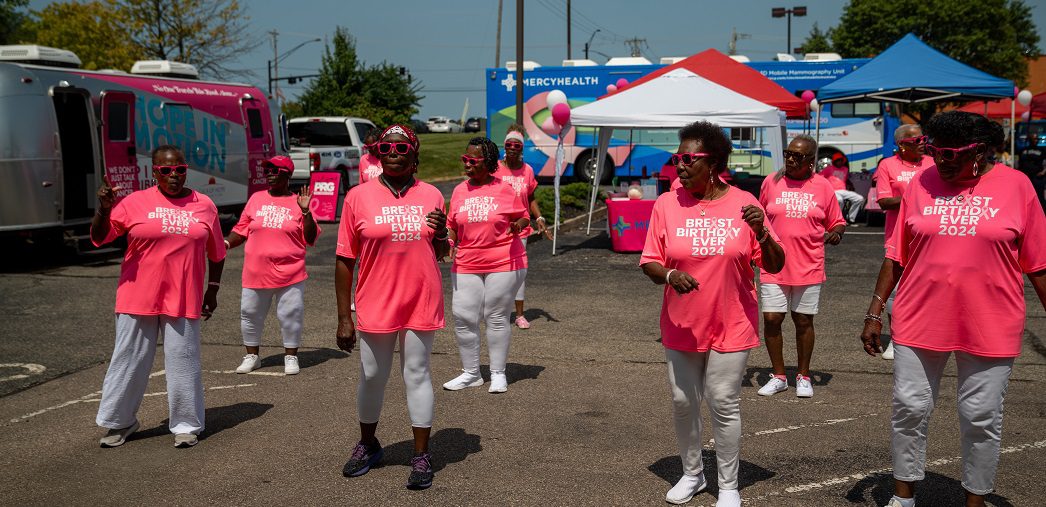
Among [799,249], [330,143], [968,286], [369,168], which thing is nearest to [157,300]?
[799,249]

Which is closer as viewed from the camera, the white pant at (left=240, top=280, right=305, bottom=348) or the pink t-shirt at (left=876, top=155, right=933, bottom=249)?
the pink t-shirt at (left=876, top=155, right=933, bottom=249)

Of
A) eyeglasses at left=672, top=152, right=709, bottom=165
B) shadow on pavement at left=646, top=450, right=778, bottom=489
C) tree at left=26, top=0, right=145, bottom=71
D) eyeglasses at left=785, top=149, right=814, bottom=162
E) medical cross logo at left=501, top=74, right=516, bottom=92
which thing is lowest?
shadow on pavement at left=646, top=450, right=778, bottom=489

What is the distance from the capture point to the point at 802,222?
6.96m

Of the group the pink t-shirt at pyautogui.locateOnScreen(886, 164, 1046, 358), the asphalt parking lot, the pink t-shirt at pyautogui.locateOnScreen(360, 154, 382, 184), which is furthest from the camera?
the pink t-shirt at pyautogui.locateOnScreen(360, 154, 382, 184)

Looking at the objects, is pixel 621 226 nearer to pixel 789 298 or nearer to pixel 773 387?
pixel 789 298

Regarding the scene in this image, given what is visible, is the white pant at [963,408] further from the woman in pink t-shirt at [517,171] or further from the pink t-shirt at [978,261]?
the woman in pink t-shirt at [517,171]

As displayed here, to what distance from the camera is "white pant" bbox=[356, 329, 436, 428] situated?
5.10 metres

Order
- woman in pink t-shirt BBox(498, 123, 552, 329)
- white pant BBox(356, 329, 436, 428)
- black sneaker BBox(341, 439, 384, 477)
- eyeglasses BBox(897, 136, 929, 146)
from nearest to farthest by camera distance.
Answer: white pant BBox(356, 329, 436, 428), black sneaker BBox(341, 439, 384, 477), eyeglasses BBox(897, 136, 929, 146), woman in pink t-shirt BBox(498, 123, 552, 329)

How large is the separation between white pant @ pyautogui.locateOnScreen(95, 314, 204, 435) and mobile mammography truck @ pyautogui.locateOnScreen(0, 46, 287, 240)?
22.2 feet

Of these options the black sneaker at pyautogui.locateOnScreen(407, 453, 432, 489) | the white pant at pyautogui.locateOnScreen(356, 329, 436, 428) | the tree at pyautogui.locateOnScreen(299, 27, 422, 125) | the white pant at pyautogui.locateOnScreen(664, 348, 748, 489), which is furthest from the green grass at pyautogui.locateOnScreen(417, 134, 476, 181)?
the white pant at pyautogui.locateOnScreen(664, 348, 748, 489)

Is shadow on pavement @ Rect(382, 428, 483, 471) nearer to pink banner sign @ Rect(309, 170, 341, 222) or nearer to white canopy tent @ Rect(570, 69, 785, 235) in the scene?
white canopy tent @ Rect(570, 69, 785, 235)

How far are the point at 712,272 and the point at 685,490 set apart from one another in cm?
110

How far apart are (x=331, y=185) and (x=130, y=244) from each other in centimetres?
1427

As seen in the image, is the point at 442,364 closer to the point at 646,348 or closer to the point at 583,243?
the point at 646,348
